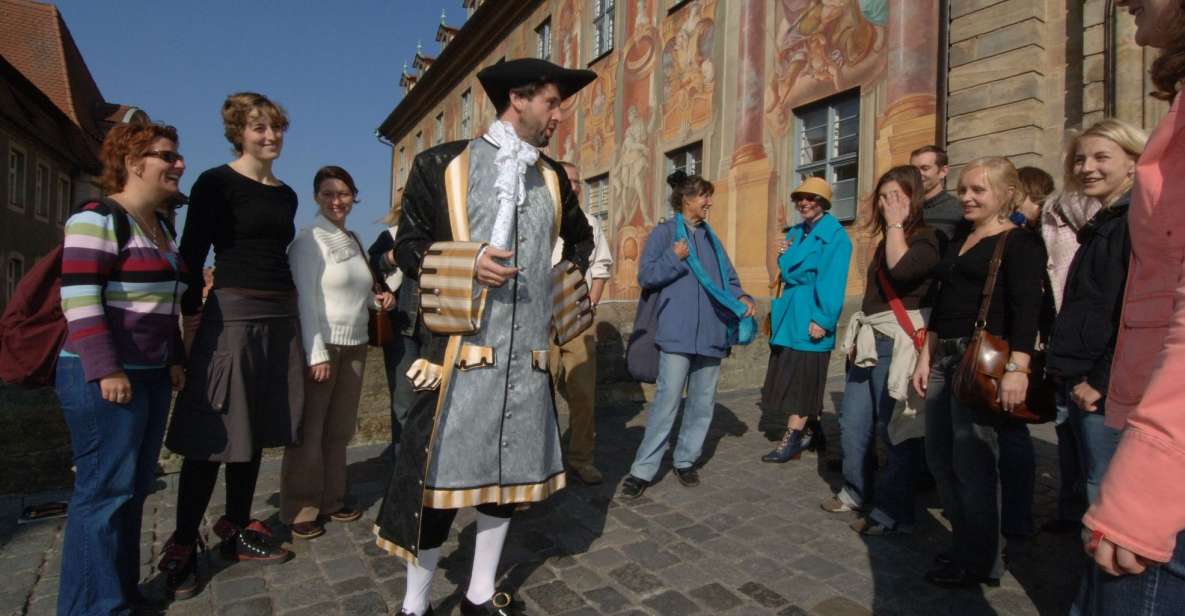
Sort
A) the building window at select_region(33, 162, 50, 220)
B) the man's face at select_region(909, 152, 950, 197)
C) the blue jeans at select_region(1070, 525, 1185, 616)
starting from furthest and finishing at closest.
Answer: the building window at select_region(33, 162, 50, 220)
the man's face at select_region(909, 152, 950, 197)
the blue jeans at select_region(1070, 525, 1185, 616)

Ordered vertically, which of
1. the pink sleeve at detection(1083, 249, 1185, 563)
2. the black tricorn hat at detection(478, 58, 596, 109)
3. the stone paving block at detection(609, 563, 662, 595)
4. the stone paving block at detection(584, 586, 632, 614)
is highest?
the black tricorn hat at detection(478, 58, 596, 109)

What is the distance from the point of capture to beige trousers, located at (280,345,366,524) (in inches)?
137

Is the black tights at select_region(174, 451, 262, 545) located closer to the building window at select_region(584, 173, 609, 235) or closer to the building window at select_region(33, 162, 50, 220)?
the building window at select_region(584, 173, 609, 235)

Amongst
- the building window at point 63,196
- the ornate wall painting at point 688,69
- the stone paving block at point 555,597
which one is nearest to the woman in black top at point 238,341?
the stone paving block at point 555,597

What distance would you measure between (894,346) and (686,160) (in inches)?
409

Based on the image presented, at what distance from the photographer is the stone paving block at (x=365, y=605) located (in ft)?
8.79

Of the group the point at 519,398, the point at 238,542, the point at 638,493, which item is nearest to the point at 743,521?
the point at 638,493

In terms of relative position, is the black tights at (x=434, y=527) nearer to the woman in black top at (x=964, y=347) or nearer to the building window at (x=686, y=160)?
the woman in black top at (x=964, y=347)

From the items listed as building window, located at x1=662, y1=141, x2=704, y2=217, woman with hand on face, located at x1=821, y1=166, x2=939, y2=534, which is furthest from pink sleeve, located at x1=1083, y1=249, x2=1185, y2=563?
building window, located at x1=662, y1=141, x2=704, y2=217

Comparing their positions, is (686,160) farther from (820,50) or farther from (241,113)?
(241,113)

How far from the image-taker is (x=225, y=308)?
Answer: 9.59 feet

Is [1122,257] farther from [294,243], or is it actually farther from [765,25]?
[765,25]

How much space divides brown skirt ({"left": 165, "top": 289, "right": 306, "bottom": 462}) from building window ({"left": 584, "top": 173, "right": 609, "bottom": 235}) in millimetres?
12843

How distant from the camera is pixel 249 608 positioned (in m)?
2.70
